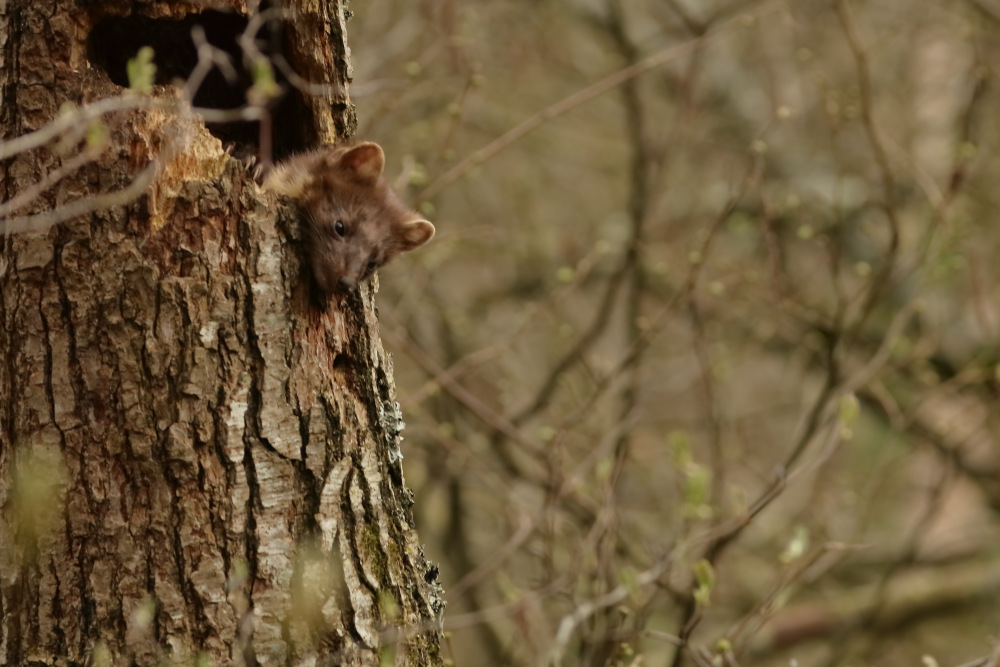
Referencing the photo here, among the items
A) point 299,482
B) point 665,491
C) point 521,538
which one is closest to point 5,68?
point 299,482

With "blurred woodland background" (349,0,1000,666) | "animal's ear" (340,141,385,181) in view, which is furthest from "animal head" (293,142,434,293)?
"blurred woodland background" (349,0,1000,666)

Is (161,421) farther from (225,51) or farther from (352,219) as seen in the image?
(225,51)

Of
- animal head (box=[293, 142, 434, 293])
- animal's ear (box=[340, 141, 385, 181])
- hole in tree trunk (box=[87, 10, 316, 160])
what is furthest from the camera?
animal's ear (box=[340, 141, 385, 181])

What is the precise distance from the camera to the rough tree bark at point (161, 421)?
9.23ft

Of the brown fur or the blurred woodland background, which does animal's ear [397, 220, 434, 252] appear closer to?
the brown fur

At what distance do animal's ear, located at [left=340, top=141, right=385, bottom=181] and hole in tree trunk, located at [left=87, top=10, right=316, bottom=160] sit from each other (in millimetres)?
125

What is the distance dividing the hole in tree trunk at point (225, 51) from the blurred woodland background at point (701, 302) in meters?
1.34

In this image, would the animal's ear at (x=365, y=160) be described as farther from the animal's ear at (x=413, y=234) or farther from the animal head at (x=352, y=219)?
the animal's ear at (x=413, y=234)

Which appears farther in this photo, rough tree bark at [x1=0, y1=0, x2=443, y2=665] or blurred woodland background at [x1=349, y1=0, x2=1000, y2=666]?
blurred woodland background at [x1=349, y1=0, x2=1000, y2=666]

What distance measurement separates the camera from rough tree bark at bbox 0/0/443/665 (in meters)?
2.81

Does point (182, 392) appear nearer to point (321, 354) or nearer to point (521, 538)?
point (321, 354)

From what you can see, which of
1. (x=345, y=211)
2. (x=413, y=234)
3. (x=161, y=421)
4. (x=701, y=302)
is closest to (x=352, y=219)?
(x=345, y=211)

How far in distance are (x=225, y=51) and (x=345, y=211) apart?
2.06 feet

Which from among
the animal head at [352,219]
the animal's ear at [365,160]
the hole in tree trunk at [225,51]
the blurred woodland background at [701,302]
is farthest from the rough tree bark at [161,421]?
the blurred woodland background at [701,302]
